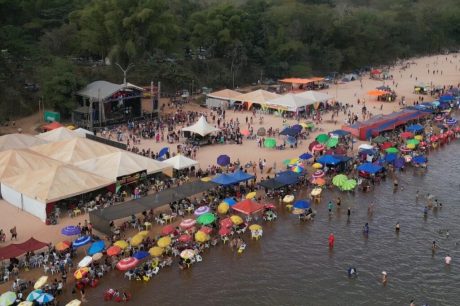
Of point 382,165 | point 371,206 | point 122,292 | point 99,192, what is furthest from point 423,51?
point 122,292

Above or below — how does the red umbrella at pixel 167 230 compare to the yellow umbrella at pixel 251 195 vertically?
below

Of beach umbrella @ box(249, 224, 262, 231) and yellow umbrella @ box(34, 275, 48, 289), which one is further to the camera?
beach umbrella @ box(249, 224, 262, 231)

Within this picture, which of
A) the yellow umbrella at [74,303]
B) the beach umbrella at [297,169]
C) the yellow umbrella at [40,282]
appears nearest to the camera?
the yellow umbrella at [74,303]

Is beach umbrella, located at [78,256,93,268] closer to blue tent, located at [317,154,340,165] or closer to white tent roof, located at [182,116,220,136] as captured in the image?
blue tent, located at [317,154,340,165]

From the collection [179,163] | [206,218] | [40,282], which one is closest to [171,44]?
[179,163]

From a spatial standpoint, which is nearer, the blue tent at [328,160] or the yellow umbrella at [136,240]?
the yellow umbrella at [136,240]

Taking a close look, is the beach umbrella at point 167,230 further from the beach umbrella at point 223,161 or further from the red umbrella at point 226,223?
the beach umbrella at point 223,161

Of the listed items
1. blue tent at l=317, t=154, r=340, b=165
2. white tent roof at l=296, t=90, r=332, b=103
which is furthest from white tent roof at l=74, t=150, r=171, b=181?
white tent roof at l=296, t=90, r=332, b=103

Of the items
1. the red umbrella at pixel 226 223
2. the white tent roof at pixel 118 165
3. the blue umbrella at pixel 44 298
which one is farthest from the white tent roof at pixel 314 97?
the blue umbrella at pixel 44 298
